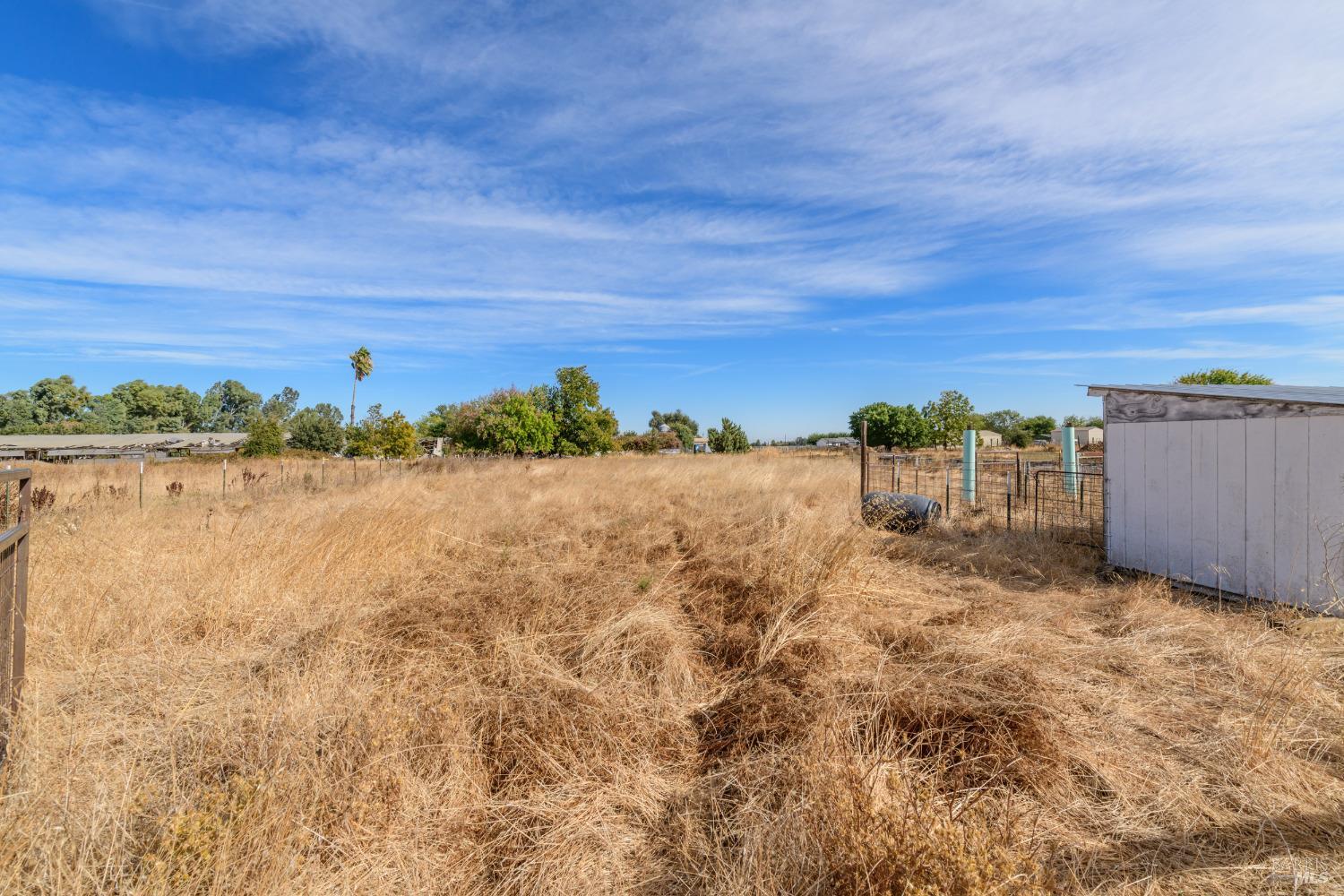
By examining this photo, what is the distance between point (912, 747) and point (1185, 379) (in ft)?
122

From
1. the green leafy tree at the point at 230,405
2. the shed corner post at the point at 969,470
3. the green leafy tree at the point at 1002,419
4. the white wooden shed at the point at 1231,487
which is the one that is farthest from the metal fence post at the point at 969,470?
the green leafy tree at the point at 230,405

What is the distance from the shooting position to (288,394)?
98812 mm

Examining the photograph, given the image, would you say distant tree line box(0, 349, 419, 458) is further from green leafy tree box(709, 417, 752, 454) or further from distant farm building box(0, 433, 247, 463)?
green leafy tree box(709, 417, 752, 454)

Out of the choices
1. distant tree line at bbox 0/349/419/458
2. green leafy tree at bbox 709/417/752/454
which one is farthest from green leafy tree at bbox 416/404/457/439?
green leafy tree at bbox 709/417/752/454

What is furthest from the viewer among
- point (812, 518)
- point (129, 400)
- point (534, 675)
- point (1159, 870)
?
point (129, 400)

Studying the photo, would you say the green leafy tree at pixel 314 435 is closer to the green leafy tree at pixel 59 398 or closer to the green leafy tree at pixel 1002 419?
the green leafy tree at pixel 59 398

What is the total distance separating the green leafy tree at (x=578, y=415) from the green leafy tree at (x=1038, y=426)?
5076cm

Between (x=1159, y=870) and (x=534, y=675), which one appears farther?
(x=534, y=675)

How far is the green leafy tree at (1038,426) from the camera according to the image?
6156cm

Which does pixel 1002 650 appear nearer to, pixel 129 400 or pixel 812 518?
pixel 812 518

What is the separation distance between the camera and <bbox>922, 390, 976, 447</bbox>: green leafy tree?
42.2 metres

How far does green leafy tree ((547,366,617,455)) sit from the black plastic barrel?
70.0 ft

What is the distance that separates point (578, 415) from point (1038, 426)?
59793 millimetres

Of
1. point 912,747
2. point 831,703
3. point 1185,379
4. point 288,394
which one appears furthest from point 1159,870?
point 288,394
